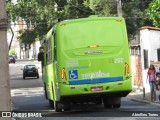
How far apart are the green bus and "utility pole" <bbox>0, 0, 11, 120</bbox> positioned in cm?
1121

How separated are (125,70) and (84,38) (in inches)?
67.3

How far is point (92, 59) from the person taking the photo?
15.6 m

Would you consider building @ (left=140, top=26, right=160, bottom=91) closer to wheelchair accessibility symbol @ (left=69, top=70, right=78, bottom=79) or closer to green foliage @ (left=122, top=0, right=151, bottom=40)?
wheelchair accessibility symbol @ (left=69, top=70, right=78, bottom=79)

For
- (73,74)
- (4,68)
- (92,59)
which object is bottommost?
(73,74)

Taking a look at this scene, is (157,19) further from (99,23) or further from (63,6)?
(63,6)

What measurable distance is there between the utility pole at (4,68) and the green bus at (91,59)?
441 inches

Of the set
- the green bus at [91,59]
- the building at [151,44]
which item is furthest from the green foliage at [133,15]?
the green bus at [91,59]

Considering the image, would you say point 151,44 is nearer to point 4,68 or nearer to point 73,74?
point 73,74

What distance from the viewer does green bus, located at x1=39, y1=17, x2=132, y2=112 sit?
15477 mm

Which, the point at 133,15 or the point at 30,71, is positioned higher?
the point at 133,15

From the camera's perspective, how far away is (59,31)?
15.7 m

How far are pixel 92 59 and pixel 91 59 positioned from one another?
32 mm

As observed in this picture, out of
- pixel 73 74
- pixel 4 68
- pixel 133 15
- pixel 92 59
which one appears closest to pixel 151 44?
pixel 92 59

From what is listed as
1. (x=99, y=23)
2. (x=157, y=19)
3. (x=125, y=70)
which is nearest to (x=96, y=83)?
(x=125, y=70)
